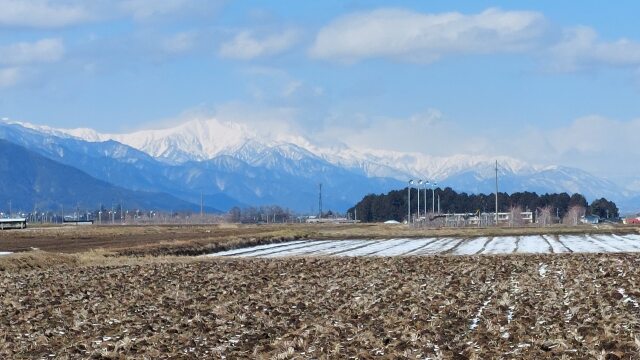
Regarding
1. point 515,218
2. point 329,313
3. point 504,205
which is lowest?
point 329,313

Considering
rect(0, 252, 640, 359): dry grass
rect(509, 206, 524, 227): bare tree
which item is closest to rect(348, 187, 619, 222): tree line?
rect(509, 206, 524, 227): bare tree

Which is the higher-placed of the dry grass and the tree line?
the tree line

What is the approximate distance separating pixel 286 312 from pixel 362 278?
389 inches

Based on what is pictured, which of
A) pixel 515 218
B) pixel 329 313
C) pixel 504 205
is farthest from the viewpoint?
pixel 504 205

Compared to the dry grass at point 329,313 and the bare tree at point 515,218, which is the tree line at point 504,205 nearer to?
the bare tree at point 515,218

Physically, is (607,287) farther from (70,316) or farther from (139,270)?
(139,270)

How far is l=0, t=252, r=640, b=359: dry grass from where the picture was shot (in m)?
15.6

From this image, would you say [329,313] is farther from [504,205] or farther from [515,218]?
[504,205]

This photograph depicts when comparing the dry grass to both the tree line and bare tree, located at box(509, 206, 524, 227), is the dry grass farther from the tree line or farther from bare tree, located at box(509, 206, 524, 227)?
the tree line

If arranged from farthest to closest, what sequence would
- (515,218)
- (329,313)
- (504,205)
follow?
(504,205), (515,218), (329,313)

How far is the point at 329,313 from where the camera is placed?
67.1ft

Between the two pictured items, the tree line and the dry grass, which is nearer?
the dry grass

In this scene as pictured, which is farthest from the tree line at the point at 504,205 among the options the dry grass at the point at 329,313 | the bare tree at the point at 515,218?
the dry grass at the point at 329,313

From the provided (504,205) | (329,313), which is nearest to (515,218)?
(504,205)
